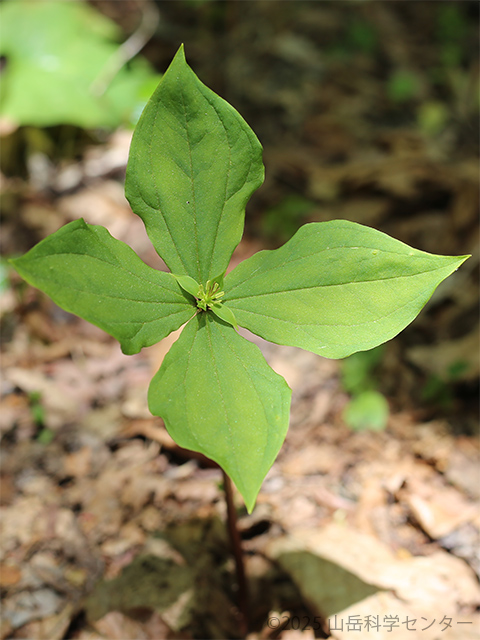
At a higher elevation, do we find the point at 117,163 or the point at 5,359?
the point at 117,163

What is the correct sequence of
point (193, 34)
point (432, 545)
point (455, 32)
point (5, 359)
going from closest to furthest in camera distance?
point (432, 545) < point (5, 359) < point (455, 32) < point (193, 34)

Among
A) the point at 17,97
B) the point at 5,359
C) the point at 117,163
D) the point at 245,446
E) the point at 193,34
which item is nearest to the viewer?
the point at 245,446

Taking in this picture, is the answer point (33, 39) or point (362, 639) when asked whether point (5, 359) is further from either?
point (33, 39)

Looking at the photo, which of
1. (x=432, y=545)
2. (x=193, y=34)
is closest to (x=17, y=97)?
(x=193, y=34)

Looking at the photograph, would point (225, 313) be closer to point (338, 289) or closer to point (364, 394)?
point (338, 289)

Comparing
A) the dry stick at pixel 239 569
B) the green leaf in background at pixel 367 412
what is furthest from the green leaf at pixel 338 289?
the green leaf in background at pixel 367 412

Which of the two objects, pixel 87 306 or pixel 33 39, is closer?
pixel 87 306
